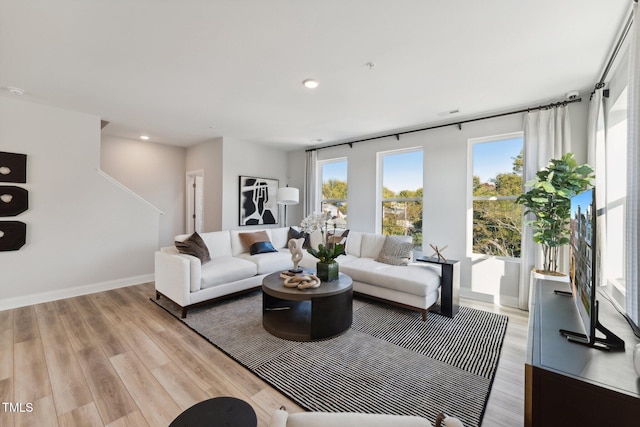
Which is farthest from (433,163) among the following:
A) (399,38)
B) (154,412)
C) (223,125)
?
(154,412)

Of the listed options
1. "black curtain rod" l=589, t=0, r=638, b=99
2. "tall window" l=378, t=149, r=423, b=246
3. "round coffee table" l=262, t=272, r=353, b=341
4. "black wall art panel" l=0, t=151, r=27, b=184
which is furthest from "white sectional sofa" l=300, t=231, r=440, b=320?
"black wall art panel" l=0, t=151, r=27, b=184

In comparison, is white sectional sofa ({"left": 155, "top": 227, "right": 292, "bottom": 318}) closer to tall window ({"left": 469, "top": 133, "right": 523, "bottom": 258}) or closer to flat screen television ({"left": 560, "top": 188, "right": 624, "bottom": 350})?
tall window ({"left": 469, "top": 133, "right": 523, "bottom": 258})

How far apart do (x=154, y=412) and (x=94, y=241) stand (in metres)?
3.33

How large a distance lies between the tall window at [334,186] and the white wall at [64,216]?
11.4ft

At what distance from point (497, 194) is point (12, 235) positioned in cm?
637

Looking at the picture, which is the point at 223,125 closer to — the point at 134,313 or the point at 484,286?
the point at 134,313

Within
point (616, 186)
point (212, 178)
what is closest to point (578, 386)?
point (616, 186)

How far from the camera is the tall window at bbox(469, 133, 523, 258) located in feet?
11.7

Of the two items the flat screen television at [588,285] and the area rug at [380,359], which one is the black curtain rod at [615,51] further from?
the area rug at [380,359]

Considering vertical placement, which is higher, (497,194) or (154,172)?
(154,172)

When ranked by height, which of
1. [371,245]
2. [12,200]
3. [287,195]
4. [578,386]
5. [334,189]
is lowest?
[578,386]

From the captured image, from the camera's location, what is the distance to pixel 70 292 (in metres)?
3.64

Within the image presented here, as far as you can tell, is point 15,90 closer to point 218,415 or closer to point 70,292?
point 70,292

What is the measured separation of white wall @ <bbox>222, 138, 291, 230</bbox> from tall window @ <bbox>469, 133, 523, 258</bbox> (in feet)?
13.1
